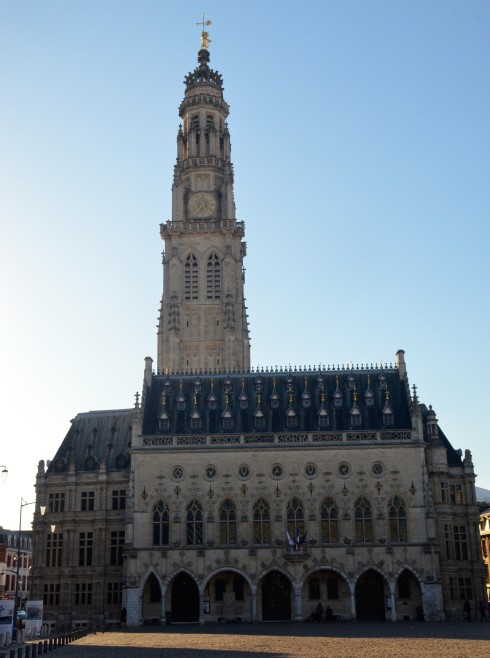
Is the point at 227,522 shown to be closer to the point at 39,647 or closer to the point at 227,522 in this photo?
the point at 227,522

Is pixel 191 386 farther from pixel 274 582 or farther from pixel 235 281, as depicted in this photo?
pixel 235 281

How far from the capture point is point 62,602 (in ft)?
227

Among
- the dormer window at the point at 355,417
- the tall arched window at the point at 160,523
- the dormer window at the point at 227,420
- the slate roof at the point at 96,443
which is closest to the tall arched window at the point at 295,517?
the dormer window at the point at 355,417

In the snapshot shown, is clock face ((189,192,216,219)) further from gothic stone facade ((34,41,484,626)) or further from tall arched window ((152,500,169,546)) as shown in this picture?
tall arched window ((152,500,169,546))

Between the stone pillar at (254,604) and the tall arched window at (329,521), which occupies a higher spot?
the tall arched window at (329,521)

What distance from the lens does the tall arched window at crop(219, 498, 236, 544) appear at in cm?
6520

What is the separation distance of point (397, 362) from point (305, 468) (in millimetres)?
13515

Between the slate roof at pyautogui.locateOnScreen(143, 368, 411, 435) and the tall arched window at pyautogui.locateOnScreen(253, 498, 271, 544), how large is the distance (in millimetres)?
6160

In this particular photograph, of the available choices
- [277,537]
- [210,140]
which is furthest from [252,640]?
[210,140]

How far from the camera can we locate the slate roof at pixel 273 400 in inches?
2702

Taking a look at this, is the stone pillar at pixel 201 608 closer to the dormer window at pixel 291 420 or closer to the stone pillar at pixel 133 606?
the stone pillar at pixel 133 606

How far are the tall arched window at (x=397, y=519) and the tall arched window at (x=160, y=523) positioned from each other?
1778 cm

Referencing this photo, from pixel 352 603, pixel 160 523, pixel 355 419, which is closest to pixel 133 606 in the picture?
pixel 160 523

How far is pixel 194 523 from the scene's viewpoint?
6575 cm
